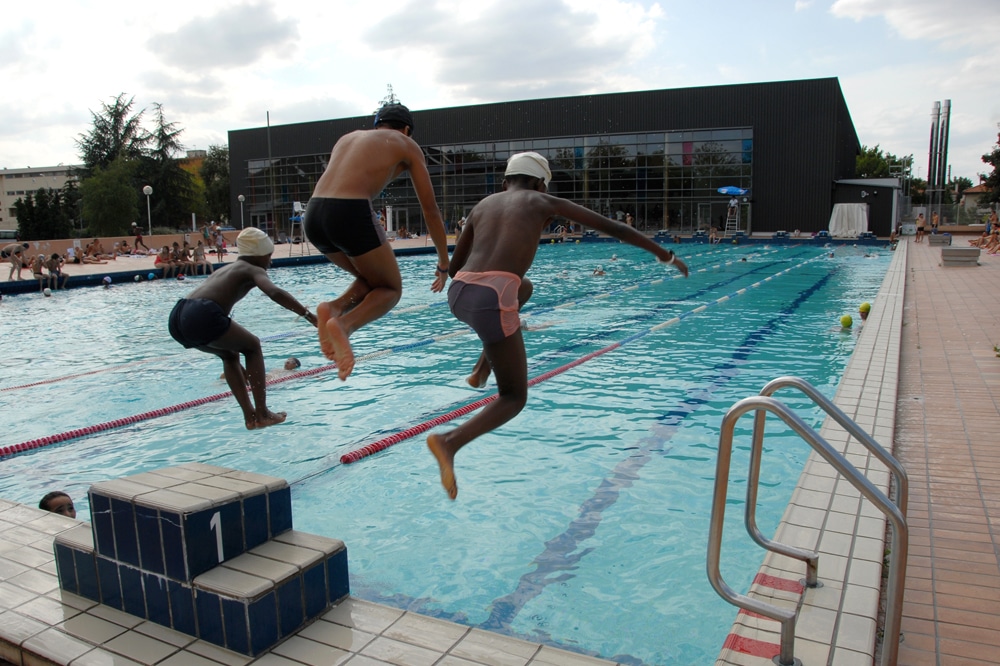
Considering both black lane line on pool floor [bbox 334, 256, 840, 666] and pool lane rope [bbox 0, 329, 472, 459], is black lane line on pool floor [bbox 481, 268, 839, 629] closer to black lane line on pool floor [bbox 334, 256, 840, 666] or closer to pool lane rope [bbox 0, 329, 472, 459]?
black lane line on pool floor [bbox 334, 256, 840, 666]

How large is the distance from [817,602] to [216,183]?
76.1 m

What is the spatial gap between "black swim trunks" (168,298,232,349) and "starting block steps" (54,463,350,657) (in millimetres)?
1195

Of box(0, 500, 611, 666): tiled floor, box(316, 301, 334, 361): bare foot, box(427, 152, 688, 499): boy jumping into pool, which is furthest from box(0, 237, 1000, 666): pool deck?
box(316, 301, 334, 361): bare foot

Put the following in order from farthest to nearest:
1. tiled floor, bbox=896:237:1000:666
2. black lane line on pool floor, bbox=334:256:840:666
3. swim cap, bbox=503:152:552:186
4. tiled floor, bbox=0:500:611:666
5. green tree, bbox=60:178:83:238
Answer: green tree, bbox=60:178:83:238, black lane line on pool floor, bbox=334:256:840:666, swim cap, bbox=503:152:552:186, tiled floor, bbox=896:237:1000:666, tiled floor, bbox=0:500:611:666

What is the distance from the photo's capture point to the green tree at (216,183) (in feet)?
235

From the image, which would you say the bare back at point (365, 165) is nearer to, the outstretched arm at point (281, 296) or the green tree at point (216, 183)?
the outstretched arm at point (281, 296)

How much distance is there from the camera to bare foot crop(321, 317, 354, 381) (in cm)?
328

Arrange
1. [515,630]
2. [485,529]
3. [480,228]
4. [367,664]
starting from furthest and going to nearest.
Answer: [485,529] → [515,630] → [480,228] → [367,664]

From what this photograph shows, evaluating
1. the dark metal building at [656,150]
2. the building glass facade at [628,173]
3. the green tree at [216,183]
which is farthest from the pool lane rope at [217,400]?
the green tree at [216,183]

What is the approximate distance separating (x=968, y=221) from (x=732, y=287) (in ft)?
160

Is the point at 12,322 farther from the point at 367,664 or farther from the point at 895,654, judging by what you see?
the point at 895,654

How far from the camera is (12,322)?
14.1 metres

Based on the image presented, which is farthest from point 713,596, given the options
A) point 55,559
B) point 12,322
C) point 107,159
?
point 107,159

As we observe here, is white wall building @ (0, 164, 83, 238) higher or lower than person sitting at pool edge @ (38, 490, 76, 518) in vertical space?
higher
